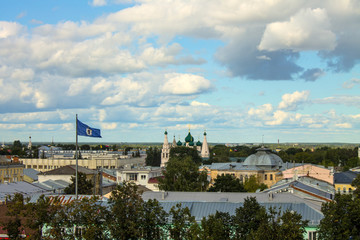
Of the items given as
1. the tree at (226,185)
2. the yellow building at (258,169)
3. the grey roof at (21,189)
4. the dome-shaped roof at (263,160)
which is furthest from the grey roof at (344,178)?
the grey roof at (21,189)

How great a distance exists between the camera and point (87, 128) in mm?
37312

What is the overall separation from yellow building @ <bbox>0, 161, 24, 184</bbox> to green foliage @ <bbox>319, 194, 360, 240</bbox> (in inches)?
3114

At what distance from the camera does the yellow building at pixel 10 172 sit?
10128 cm

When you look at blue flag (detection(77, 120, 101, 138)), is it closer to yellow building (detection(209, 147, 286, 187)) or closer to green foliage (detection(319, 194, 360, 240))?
green foliage (detection(319, 194, 360, 240))

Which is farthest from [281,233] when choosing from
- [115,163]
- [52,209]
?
[115,163]

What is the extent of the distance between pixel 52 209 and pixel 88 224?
283cm

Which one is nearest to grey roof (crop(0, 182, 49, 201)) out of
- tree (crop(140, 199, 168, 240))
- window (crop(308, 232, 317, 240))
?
tree (crop(140, 199, 168, 240))

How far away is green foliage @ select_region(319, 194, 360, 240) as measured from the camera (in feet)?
102

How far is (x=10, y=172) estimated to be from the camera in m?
105

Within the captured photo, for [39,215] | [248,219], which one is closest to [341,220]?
[248,219]

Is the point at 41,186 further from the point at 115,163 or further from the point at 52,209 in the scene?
the point at 115,163

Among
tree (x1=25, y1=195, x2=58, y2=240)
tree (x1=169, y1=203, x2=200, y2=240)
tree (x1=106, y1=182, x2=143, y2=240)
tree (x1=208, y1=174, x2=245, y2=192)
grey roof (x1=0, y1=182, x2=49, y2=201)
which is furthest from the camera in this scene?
tree (x1=208, y1=174, x2=245, y2=192)

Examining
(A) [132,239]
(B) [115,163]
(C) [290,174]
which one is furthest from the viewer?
(B) [115,163]

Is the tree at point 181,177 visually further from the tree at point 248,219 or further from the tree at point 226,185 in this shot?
the tree at point 248,219
